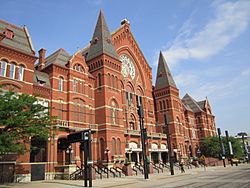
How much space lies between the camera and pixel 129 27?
5194 cm

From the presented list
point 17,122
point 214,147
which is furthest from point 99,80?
point 214,147

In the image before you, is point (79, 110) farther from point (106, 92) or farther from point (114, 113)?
point (114, 113)

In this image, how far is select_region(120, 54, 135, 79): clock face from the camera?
156 ft

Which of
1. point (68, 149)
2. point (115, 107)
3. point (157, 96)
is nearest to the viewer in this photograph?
point (68, 149)

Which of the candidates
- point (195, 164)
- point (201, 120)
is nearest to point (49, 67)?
point (195, 164)

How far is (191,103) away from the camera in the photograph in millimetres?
75062

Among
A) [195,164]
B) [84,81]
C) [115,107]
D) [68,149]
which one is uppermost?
[84,81]

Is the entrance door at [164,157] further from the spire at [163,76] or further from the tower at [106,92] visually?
the tower at [106,92]

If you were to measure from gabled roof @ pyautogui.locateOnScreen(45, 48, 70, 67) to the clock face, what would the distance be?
526 inches

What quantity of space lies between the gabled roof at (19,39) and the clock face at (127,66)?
20.3 metres

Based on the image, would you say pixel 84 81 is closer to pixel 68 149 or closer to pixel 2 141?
pixel 68 149

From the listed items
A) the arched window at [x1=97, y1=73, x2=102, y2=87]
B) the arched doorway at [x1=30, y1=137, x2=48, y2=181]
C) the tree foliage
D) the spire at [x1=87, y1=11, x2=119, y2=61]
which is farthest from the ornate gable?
the arched doorway at [x1=30, y1=137, x2=48, y2=181]

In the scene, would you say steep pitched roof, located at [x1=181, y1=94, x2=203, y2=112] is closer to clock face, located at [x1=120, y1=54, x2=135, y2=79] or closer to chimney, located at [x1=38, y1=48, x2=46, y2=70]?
clock face, located at [x1=120, y1=54, x2=135, y2=79]

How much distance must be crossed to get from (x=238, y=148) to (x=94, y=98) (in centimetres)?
5016
